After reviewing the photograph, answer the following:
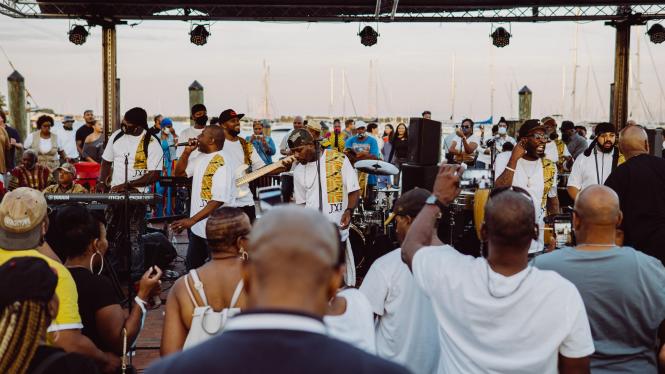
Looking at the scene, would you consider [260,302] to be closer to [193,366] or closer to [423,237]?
[193,366]

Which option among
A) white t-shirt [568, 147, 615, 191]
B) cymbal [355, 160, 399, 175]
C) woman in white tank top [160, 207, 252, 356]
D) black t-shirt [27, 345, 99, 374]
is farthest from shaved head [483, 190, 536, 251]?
cymbal [355, 160, 399, 175]

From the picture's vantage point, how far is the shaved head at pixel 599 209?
3.28 meters

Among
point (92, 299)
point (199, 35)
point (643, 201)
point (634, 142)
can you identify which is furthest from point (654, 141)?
point (199, 35)

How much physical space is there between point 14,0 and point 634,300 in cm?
1116

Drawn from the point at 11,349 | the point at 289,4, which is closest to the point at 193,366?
the point at 11,349

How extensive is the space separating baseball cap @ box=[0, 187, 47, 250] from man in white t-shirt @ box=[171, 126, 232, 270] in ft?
8.50

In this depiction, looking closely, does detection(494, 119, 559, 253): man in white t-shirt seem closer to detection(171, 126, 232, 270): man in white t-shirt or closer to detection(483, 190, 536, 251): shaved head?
detection(171, 126, 232, 270): man in white t-shirt

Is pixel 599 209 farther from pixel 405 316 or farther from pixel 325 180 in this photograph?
Result: pixel 325 180

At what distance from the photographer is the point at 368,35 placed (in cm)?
1323

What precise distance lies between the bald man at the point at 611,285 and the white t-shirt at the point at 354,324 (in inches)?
39.5

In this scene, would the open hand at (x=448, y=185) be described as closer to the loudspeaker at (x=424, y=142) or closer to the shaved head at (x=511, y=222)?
the shaved head at (x=511, y=222)

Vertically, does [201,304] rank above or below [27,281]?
below

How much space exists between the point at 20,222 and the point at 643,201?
369 cm

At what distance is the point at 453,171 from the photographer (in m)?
3.19
